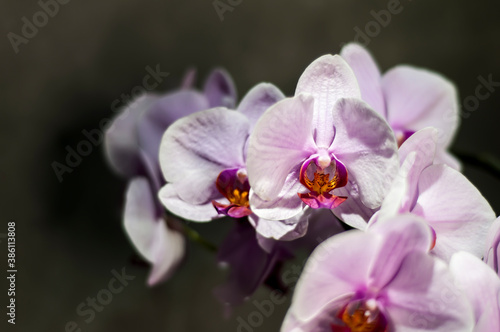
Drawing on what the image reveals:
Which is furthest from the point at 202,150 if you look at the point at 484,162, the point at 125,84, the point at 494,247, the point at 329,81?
the point at 125,84

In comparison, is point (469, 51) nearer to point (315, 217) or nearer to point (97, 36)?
point (97, 36)

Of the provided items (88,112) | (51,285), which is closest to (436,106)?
(88,112)

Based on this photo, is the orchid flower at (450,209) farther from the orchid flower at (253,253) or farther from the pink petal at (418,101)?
the pink petal at (418,101)

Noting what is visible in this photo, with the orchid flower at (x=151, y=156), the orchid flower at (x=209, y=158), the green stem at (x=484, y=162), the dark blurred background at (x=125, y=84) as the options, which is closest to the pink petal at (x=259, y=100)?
the orchid flower at (x=209, y=158)

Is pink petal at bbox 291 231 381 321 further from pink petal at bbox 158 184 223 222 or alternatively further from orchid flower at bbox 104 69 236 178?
orchid flower at bbox 104 69 236 178

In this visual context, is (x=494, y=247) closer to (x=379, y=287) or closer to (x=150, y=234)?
(x=379, y=287)

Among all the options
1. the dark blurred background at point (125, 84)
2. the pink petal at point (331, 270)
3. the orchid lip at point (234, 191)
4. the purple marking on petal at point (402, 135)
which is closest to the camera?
the pink petal at point (331, 270)
